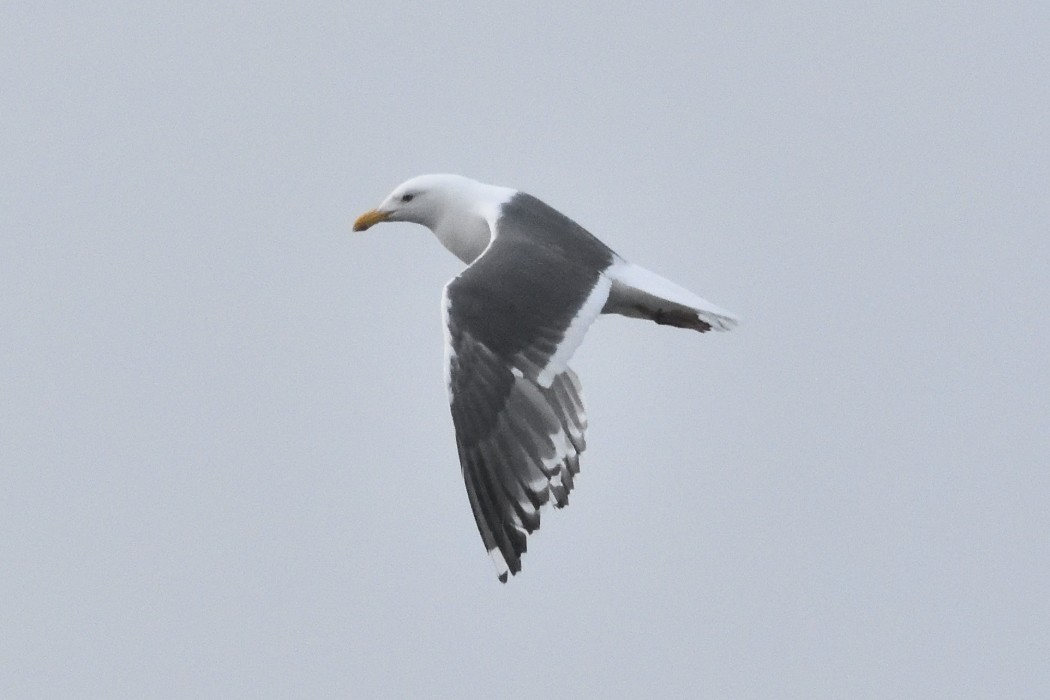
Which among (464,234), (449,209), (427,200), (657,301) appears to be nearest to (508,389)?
(657,301)

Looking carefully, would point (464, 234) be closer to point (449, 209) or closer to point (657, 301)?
point (449, 209)

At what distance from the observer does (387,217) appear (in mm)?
11828

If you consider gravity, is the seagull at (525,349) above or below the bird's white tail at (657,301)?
below

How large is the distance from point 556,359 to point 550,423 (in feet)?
1.00

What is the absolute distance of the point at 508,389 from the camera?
31.5 feet

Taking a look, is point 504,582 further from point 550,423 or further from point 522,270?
point 522,270

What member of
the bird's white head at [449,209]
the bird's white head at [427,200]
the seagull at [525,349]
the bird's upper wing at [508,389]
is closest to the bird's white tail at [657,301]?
the seagull at [525,349]

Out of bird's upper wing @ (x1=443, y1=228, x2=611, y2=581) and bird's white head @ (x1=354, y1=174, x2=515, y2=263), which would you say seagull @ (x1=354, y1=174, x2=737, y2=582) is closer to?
bird's upper wing @ (x1=443, y1=228, x2=611, y2=581)

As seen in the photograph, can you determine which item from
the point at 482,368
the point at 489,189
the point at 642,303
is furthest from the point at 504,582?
the point at 489,189

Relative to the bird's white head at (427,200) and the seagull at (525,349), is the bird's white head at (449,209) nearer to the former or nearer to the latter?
the bird's white head at (427,200)

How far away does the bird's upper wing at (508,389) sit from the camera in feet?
31.0

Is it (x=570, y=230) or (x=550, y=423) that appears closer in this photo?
(x=550, y=423)

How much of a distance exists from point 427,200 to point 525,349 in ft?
6.91

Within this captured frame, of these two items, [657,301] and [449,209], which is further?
[449,209]
